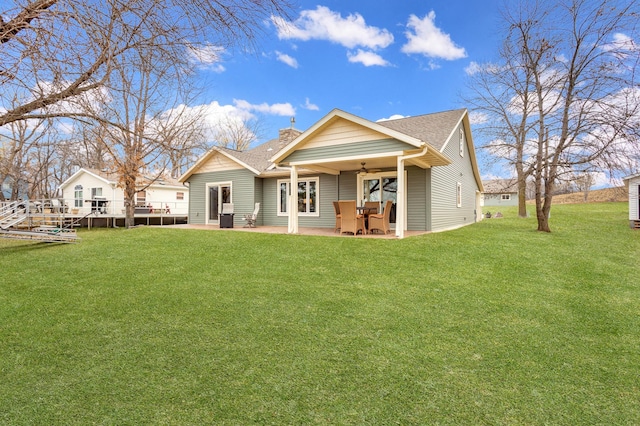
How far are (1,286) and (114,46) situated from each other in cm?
520

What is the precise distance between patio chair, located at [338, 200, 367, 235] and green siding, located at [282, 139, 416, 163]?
1.51 m

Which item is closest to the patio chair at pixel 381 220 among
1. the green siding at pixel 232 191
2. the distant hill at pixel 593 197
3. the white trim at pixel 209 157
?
the white trim at pixel 209 157

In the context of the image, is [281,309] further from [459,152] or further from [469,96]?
[469,96]

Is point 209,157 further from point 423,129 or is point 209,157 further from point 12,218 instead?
point 423,129

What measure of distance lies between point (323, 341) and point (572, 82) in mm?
13012

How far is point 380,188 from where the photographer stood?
1205 cm

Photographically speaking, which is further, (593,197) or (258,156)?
(593,197)

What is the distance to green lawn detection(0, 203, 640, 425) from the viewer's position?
2.49 m

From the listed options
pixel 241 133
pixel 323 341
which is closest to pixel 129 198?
pixel 323 341

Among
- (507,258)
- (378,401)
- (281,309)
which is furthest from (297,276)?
(507,258)

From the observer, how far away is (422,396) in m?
2.62

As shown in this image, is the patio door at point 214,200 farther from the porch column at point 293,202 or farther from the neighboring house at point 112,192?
the neighboring house at point 112,192

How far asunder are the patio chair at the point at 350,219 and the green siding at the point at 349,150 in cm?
151

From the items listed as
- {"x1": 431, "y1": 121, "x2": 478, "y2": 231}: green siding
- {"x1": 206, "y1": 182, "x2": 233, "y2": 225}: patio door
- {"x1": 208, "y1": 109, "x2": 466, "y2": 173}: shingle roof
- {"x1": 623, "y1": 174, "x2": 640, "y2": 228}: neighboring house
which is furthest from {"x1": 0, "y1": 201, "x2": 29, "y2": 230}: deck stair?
{"x1": 623, "y1": 174, "x2": 640, "y2": 228}: neighboring house
